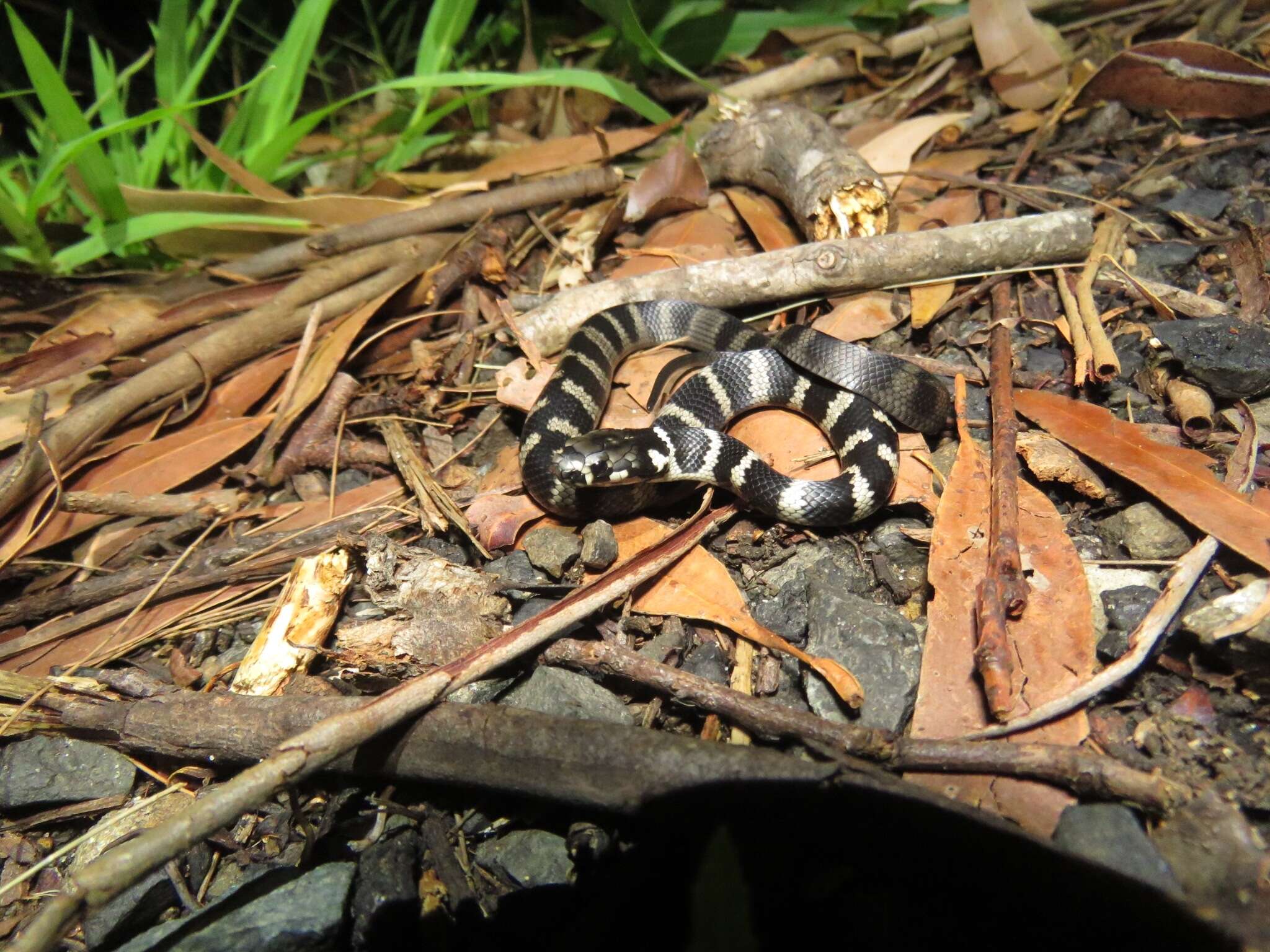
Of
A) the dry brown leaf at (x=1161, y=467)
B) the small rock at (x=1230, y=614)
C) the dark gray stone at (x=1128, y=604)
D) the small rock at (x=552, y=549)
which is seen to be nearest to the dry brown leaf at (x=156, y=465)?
the small rock at (x=552, y=549)

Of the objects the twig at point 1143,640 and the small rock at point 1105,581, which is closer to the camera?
the twig at point 1143,640

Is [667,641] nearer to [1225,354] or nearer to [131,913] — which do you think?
[131,913]

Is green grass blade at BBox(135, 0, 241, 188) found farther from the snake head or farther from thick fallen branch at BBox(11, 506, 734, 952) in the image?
thick fallen branch at BBox(11, 506, 734, 952)

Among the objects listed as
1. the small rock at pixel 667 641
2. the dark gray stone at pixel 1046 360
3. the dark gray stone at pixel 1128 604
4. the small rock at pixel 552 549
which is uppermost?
the dark gray stone at pixel 1046 360

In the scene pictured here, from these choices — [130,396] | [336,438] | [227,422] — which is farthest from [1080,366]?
[130,396]

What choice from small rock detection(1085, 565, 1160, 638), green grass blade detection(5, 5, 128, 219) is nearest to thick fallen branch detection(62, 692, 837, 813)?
small rock detection(1085, 565, 1160, 638)

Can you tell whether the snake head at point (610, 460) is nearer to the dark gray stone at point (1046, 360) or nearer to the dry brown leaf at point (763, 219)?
the dry brown leaf at point (763, 219)
